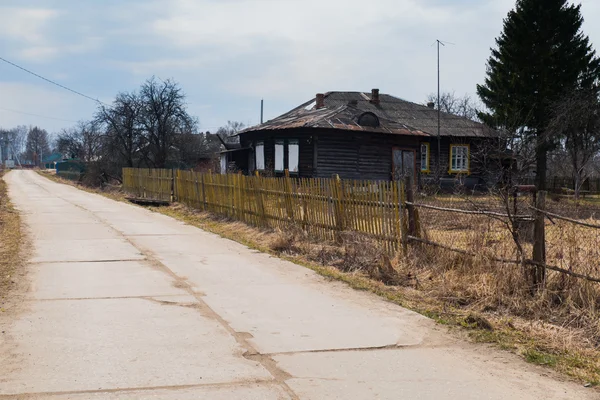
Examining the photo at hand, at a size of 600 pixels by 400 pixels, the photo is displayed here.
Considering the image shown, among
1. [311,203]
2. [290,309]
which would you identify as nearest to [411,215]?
[290,309]

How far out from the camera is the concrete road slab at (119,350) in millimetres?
4754

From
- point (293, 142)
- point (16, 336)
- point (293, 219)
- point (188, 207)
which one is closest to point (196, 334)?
point (16, 336)

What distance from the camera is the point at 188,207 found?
2384 cm

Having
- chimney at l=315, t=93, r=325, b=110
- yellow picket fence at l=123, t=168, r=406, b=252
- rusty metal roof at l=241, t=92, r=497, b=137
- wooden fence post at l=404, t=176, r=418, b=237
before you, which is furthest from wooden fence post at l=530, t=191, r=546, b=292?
chimney at l=315, t=93, r=325, b=110

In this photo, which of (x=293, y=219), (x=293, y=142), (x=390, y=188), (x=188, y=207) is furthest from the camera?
Answer: (x=293, y=142)

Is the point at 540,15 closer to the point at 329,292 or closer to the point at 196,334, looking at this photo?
the point at 329,292

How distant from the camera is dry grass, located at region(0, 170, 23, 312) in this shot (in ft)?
27.5

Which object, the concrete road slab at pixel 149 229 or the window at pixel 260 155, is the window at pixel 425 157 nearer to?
the window at pixel 260 155

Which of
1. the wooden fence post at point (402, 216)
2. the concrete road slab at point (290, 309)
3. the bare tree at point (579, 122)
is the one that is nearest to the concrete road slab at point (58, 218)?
the concrete road slab at point (290, 309)

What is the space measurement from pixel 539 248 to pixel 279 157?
25175 millimetres

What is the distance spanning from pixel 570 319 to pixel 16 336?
18.4ft

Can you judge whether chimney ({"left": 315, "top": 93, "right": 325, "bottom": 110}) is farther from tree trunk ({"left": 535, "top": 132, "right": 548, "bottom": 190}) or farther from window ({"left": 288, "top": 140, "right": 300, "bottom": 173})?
tree trunk ({"left": 535, "top": 132, "right": 548, "bottom": 190})

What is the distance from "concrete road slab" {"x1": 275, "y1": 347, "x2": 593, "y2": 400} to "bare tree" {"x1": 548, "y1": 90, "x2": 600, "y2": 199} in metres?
23.2

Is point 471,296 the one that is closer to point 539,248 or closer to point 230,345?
point 539,248
